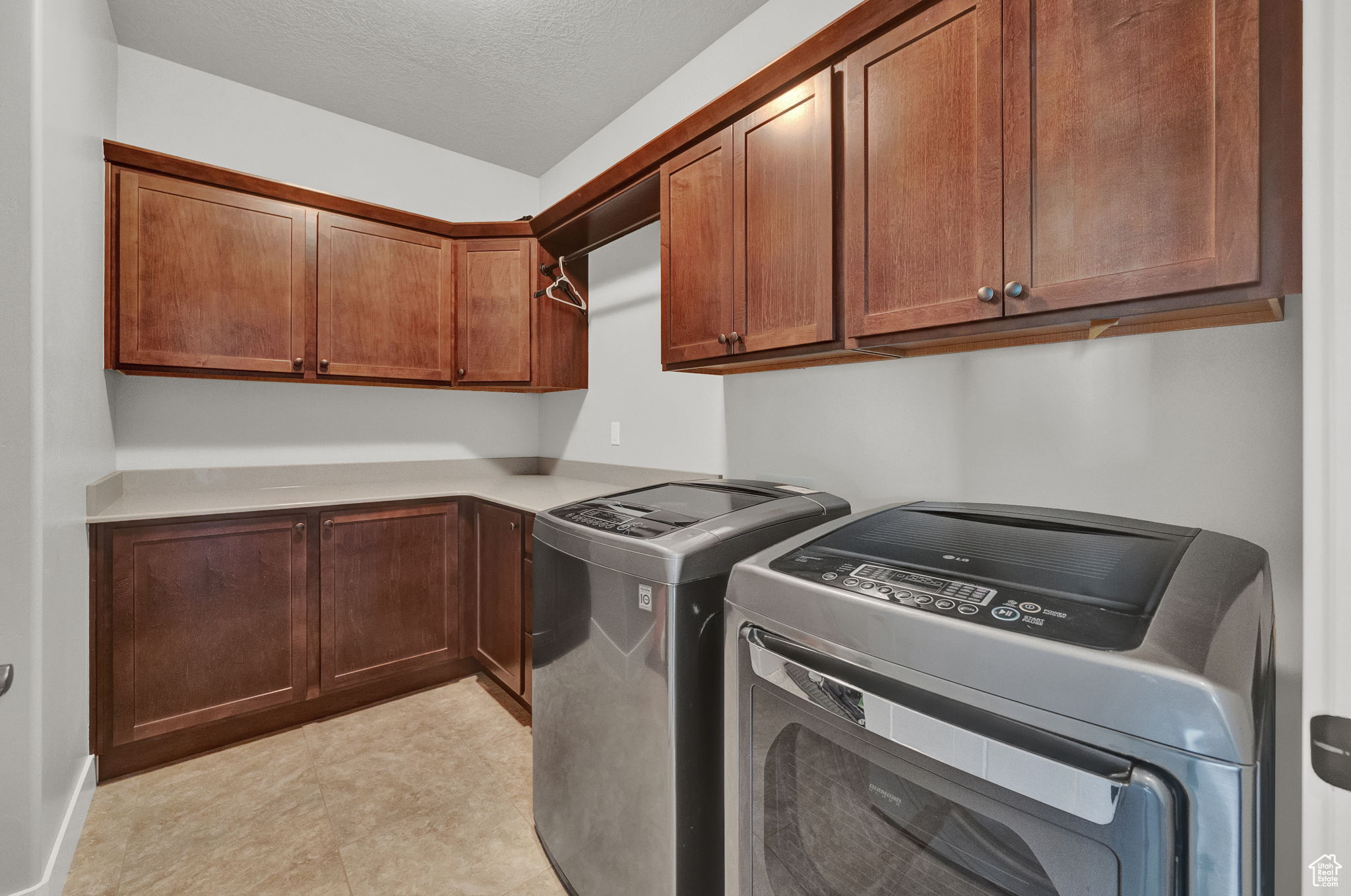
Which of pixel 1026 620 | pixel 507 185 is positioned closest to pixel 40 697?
pixel 1026 620

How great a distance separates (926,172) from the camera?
1305mm

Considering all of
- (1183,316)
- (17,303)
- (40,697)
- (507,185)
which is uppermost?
(507,185)

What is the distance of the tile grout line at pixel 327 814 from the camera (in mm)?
1619

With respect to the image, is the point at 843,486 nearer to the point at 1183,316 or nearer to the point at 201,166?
the point at 1183,316

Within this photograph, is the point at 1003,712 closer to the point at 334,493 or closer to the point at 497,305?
the point at 334,493

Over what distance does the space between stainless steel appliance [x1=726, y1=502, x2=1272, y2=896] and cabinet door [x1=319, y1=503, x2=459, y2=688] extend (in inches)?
80.1

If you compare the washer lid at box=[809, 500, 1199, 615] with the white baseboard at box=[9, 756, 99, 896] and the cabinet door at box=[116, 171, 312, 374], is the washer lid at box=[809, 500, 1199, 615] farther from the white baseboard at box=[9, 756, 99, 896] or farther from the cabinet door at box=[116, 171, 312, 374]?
the cabinet door at box=[116, 171, 312, 374]

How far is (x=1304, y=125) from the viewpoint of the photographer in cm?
58

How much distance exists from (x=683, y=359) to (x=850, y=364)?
1.78 feet

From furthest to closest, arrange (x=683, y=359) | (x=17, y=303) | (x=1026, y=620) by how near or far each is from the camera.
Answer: (x=683, y=359) → (x=17, y=303) → (x=1026, y=620)

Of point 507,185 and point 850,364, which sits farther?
point 507,185

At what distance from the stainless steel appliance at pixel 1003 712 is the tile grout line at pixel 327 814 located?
1.22 m

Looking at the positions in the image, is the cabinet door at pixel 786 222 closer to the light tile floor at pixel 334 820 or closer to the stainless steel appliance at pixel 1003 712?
the stainless steel appliance at pixel 1003 712

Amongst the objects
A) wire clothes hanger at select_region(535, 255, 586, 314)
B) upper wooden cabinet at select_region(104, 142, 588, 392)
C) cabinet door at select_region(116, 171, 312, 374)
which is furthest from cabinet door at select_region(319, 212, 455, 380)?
wire clothes hanger at select_region(535, 255, 586, 314)
